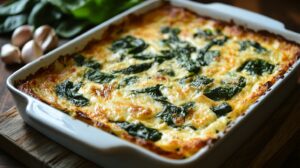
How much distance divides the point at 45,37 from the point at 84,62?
1.95 ft

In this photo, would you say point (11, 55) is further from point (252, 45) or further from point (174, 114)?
point (252, 45)

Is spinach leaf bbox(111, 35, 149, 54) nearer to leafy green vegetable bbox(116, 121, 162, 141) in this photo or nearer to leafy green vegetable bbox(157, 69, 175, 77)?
leafy green vegetable bbox(157, 69, 175, 77)

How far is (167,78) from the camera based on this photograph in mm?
2666

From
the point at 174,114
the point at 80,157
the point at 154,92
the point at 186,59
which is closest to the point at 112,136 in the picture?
the point at 80,157

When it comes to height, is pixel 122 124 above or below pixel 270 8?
above

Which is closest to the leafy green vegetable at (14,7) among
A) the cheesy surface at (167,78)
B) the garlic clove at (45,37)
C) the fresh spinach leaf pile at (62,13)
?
the fresh spinach leaf pile at (62,13)

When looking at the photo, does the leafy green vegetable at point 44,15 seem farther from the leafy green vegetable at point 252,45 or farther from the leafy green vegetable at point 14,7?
the leafy green vegetable at point 252,45

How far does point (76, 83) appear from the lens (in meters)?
2.64

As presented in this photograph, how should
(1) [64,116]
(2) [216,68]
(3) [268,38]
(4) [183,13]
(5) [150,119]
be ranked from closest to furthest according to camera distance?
1. (1) [64,116]
2. (5) [150,119]
3. (2) [216,68]
4. (3) [268,38]
5. (4) [183,13]

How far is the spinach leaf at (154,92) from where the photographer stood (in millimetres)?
2477

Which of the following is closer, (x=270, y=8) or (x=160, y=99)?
(x=160, y=99)

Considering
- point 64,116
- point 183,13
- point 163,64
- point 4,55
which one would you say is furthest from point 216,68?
point 4,55

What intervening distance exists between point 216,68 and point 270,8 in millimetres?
1502

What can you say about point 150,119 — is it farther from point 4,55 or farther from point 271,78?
point 4,55
